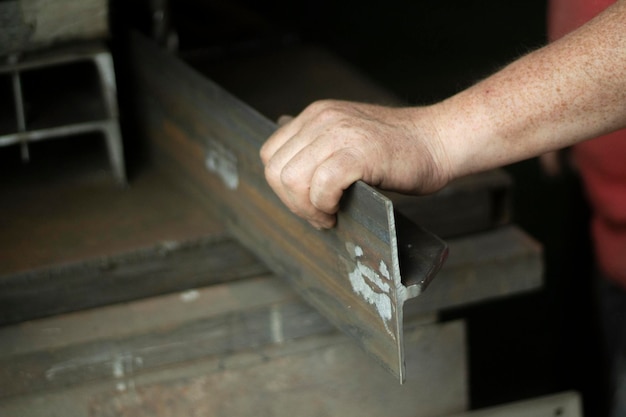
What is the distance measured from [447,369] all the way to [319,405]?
206 mm

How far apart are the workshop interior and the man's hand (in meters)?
0.04

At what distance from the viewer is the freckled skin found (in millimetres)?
983

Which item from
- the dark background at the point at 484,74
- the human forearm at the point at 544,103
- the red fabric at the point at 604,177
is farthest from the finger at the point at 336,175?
the dark background at the point at 484,74

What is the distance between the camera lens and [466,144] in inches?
40.9

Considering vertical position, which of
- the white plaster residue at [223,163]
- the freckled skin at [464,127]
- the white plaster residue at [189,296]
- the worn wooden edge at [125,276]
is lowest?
the white plaster residue at [189,296]

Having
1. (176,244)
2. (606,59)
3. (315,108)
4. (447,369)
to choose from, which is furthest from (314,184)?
(447,369)

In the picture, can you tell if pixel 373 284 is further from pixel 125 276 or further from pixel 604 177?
pixel 604 177

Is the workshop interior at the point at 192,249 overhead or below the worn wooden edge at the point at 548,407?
overhead

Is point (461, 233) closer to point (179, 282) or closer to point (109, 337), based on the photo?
point (179, 282)

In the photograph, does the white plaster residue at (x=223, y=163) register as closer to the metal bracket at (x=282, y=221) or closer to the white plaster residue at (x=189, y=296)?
the metal bracket at (x=282, y=221)

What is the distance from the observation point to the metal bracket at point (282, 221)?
97 centimetres

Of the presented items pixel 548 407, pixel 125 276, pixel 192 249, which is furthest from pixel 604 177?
pixel 125 276

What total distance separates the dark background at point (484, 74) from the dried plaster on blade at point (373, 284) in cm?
87

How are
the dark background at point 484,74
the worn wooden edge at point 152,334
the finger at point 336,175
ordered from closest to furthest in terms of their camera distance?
the finger at point 336,175, the worn wooden edge at point 152,334, the dark background at point 484,74
